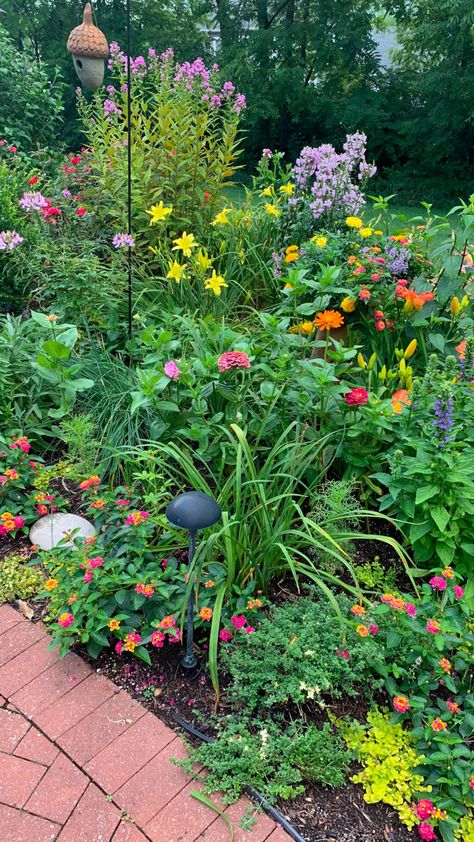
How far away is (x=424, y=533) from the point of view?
189 cm

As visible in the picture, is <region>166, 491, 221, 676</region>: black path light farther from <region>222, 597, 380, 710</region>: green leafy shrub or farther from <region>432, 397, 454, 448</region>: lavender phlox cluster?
<region>432, 397, 454, 448</region>: lavender phlox cluster

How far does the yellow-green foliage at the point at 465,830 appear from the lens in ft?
4.55

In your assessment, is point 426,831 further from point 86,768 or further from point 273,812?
point 86,768

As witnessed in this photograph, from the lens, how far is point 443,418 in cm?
184

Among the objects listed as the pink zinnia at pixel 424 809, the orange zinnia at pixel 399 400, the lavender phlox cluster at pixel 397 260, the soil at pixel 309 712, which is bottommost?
the soil at pixel 309 712

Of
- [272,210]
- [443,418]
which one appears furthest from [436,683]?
[272,210]

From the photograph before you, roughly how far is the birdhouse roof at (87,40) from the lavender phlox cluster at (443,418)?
3140mm

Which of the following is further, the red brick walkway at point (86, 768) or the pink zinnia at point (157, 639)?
the pink zinnia at point (157, 639)

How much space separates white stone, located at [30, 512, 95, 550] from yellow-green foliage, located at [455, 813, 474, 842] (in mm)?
1411

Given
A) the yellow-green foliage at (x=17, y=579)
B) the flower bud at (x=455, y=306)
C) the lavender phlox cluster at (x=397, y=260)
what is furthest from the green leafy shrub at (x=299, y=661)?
the lavender phlox cluster at (x=397, y=260)

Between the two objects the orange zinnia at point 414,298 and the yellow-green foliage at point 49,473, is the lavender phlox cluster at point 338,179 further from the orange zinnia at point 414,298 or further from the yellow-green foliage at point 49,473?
the yellow-green foliage at point 49,473

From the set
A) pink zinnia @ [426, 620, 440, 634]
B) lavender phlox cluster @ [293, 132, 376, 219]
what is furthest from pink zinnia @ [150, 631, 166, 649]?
lavender phlox cluster @ [293, 132, 376, 219]

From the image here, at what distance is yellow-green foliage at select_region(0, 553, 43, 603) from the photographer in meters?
1.99

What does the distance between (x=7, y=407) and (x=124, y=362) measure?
0.70m
